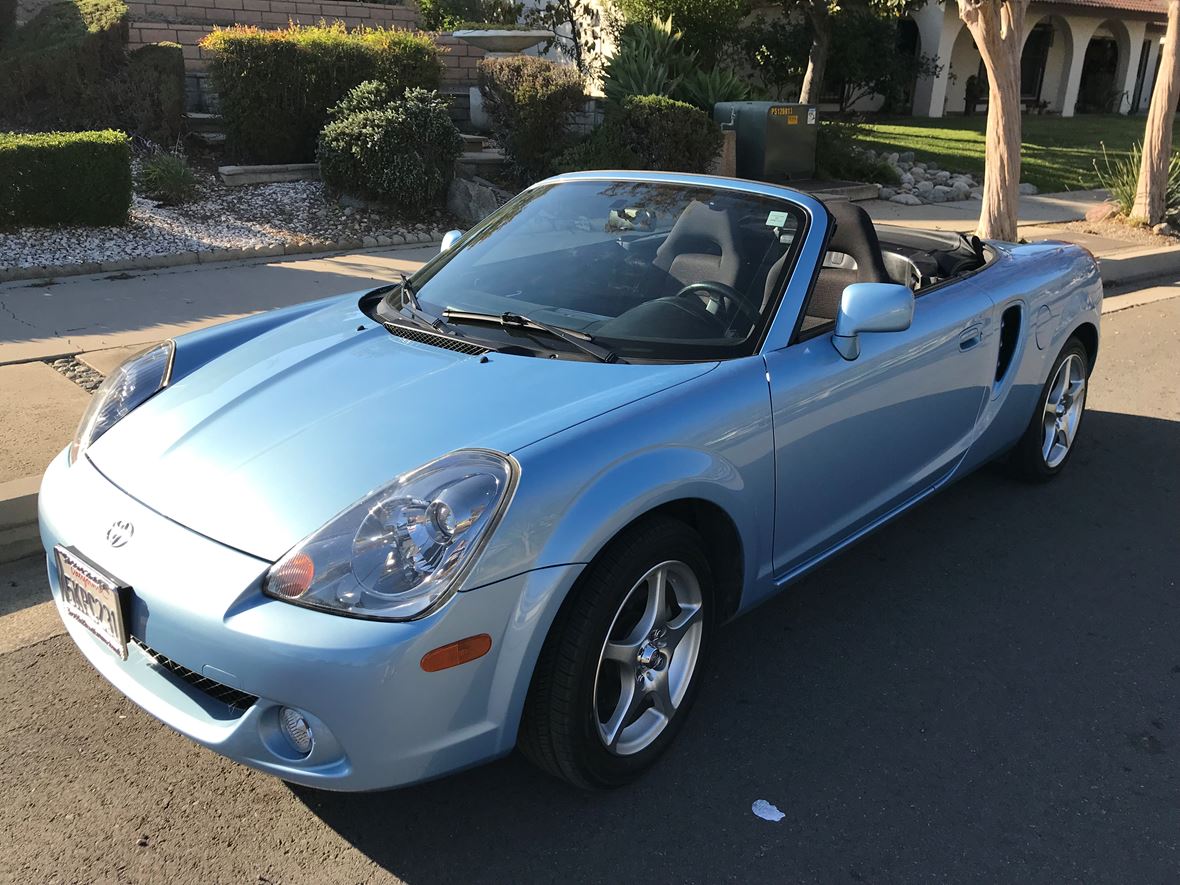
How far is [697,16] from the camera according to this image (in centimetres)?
1499

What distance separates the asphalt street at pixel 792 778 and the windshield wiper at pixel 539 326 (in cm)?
114

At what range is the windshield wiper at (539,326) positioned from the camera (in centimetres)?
288

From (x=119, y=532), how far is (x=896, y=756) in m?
2.18

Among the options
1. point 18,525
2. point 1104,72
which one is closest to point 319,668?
point 18,525

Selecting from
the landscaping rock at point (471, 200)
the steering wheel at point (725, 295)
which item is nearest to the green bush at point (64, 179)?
the landscaping rock at point (471, 200)

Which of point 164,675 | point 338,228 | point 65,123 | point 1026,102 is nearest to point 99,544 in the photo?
point 164,675

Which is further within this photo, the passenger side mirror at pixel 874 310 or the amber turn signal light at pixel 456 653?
the passenger side mirror at pixel 874 310

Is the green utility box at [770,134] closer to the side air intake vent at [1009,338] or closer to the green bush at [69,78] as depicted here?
the green bush at [69,78]

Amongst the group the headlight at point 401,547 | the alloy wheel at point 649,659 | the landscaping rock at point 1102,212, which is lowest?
the alloy wheel at point 649,659

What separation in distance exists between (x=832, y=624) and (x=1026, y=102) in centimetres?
3233

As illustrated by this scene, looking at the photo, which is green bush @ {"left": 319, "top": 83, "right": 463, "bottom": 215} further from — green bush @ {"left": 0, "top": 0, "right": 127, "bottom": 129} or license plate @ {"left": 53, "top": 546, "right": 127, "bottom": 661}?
license plate @ {"left": 53, "top": 546, "right": 127, "bottom": 661}

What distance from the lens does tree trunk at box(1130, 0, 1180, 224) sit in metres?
11.3

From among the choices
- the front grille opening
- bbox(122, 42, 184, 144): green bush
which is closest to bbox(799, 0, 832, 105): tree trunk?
bbox(122, 42, 184, 144): green bush

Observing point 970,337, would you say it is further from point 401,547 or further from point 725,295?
point 401,547
